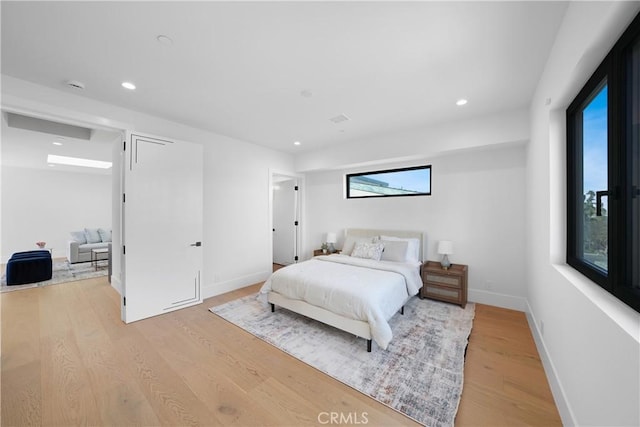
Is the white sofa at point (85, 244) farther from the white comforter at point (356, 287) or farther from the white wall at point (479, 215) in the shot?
the white wall at point (479, 215)

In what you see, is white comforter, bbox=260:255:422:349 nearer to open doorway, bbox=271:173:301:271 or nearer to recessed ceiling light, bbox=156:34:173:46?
open doorway, bbox=271:173:301:271

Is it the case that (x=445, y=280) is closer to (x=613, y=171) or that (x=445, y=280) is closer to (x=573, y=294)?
(x=573, y=294)

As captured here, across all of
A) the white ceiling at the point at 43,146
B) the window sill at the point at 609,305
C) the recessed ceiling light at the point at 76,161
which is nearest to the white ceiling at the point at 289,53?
the white ceiling at the point at 43,146

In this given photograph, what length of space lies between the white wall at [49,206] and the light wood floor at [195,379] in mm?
5531

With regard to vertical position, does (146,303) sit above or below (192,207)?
below

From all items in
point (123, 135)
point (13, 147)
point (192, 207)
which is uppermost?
point (13, 147)

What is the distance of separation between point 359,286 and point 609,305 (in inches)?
69.5

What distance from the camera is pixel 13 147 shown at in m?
4.71

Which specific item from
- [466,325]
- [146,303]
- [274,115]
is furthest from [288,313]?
[274,115]

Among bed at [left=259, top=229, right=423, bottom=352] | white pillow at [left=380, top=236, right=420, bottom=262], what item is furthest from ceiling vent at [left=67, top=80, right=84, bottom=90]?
white pillow at [left=380, top=236, right=420, bottom=262]

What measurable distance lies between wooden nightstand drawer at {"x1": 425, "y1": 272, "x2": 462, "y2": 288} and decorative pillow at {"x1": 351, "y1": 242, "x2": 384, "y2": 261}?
0.79 metres

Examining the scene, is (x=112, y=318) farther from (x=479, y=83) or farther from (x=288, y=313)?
(x=479, y=83)

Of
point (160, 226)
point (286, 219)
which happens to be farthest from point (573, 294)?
point (286, 219)

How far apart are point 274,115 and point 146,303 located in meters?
2.97
